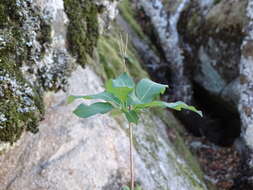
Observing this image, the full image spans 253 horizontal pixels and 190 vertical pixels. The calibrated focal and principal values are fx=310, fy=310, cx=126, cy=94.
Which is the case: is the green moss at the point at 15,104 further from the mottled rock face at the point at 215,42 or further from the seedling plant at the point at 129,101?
the mottled rock face at the point at 215,42

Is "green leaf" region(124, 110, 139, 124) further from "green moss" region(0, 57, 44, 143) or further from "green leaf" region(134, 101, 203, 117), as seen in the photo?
"green moss" region(0, 57, 44, 143)

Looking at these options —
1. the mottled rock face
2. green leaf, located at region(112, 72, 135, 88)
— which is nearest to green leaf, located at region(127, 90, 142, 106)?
green leaf, located at region(112, 72, 135, 88)

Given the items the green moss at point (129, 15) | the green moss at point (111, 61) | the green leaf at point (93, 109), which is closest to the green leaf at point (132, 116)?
the green leaf at point (93, 109)

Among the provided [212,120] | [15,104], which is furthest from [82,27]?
[212,120]

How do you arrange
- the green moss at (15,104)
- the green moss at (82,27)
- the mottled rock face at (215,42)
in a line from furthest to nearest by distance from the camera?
the mottled rock face at (215,42) < the green moss at (82,27) < the green moss at (15,104)

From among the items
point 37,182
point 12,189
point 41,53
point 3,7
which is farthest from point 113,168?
point 3,7

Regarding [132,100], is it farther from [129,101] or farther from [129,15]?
[129,15]
